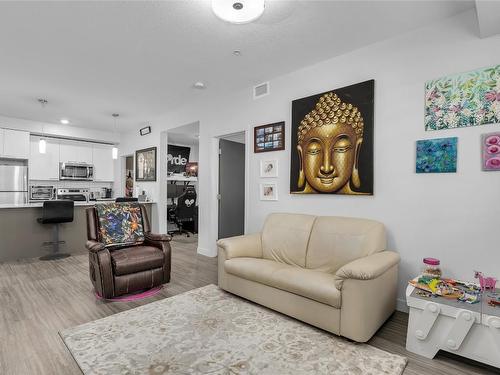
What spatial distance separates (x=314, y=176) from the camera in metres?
3.17

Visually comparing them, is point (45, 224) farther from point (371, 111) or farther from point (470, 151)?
point (470, 151)

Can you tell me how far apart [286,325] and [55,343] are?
178cm

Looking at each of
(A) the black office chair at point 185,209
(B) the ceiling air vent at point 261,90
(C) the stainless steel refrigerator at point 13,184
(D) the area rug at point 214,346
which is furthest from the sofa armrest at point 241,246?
(C) the stainless steel refrigerator at point 13,184

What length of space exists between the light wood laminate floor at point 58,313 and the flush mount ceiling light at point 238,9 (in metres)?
2.57

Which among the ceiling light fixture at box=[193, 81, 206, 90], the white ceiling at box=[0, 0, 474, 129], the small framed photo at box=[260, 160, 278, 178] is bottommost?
the small framed photo at box=[260, 160, 278, 178]

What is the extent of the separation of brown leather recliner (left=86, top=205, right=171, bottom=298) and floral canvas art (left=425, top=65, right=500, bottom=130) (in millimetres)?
3043

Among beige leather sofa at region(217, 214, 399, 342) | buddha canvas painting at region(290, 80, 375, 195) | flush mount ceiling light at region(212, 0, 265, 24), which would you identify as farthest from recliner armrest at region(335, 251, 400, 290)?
flush mount ceiling light at region(212, 0, 265, 24)

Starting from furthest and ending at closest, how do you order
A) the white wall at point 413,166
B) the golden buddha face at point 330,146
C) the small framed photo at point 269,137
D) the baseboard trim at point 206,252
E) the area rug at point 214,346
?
the baseboard trim at point 206,252
the small framed photo at point 269,137
the golden buddha face at point 330,146
the white wall at point 413,166
the area rug at point 214,346

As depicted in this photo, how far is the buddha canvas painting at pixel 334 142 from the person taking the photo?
279 cm

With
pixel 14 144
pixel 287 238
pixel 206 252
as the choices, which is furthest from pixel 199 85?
pixel 14 144

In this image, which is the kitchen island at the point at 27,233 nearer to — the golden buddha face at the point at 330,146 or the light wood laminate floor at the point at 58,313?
the light wood laminate floor at the point at 58,313

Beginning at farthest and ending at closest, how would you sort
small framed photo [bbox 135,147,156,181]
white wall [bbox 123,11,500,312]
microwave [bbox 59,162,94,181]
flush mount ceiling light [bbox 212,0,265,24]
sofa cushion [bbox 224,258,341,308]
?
microwave [bbox 59,162,94,181]
small framed photo [bbox 135,147,156,181]
white wall [bbox 123,11,500,312]
sofa cushion [bbox 224,258,341,308]
flush mount ceiling light [bbox 212,0,265,24]

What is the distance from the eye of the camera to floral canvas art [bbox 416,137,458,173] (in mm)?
2314

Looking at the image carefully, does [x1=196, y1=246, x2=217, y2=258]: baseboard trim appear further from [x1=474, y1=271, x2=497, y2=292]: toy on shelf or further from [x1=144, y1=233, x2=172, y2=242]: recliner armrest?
[x1=474, y1=271, x2=497, y2=292]: toy on shelf
